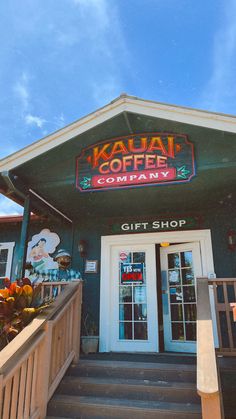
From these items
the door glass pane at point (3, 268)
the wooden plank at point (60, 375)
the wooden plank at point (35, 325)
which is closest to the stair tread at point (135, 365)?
the wooden plank at point (60, 375)

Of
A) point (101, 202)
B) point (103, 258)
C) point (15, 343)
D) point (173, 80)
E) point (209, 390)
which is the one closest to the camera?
point (209, 390)

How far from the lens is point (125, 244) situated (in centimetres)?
635

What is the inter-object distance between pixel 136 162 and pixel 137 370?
2.90 m

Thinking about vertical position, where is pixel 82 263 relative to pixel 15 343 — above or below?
above

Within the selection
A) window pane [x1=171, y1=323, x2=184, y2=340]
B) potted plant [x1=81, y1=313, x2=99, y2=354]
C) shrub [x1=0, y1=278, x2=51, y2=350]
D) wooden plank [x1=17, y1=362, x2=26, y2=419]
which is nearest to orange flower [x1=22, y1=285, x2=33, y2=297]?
shrub [x1=0, y1=278, x2=51, y2=350]

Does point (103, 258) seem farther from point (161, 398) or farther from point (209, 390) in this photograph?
point (209, 390)

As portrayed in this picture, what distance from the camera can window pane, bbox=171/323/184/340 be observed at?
5805mm

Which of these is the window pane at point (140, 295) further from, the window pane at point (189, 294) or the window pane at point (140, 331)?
the window pane at point (189, 294)

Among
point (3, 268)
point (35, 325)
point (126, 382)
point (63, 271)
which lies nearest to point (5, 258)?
point (3, 268)

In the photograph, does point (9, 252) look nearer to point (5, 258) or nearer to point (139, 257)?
point (5, 258)

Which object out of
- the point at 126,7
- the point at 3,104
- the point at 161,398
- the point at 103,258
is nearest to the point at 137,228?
the point at 103,258

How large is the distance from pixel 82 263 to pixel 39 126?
340 inches

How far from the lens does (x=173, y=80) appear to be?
7.36 metres

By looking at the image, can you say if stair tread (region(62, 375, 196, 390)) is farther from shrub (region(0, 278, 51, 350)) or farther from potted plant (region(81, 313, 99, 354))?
potted plant (region(81, 313, 99, 354))
